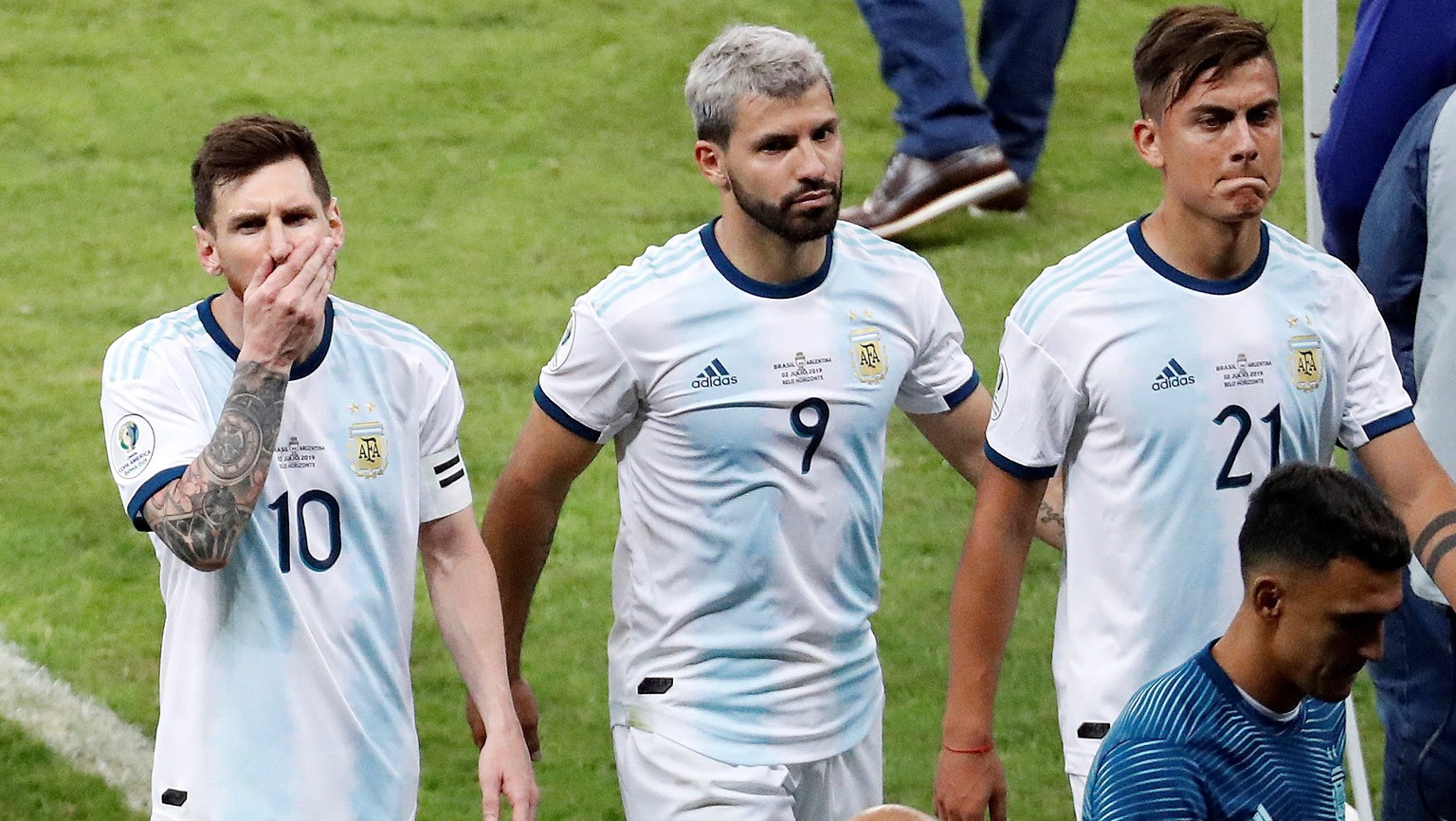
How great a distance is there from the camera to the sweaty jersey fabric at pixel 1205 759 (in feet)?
9.47

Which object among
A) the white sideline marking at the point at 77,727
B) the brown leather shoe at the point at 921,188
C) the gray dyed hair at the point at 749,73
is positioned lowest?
the white sideline marking at the point at 77,727

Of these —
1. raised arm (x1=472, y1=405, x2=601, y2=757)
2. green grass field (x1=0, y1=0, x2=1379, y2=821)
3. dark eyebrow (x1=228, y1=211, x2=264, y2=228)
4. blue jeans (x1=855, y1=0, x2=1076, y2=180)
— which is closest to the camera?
dark eyebrow (x1=228, y1=211, x2=264, y2=228)

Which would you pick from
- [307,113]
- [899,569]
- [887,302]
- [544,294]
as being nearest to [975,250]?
[544,294]

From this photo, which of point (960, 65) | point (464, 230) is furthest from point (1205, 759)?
point (464, 230)

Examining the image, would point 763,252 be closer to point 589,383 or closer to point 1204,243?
point 589,383

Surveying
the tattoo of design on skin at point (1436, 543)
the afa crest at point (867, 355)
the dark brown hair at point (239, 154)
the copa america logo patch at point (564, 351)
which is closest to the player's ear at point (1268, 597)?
the tattoo of design on skin at point (1436, 543)

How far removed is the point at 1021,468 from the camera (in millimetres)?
3711

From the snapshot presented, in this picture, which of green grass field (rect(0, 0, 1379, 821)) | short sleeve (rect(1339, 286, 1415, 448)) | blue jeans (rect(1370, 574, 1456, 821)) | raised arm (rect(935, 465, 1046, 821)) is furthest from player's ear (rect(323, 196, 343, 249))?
green grass field (rect(0, 0, 1379, 821))

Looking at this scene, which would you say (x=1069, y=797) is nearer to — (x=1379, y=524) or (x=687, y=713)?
(x=687, y=713)

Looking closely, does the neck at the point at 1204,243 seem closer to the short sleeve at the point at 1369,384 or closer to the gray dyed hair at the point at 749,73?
the short sleeve at the point at 1369,384

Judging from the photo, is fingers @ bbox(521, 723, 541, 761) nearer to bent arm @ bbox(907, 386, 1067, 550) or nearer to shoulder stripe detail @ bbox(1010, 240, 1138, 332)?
bent arm @ bbox(907, 386, 1067, 550)

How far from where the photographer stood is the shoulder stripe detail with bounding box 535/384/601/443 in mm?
3953

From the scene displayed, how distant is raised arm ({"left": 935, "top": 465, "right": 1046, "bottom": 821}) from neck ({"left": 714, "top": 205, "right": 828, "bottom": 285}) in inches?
20.4

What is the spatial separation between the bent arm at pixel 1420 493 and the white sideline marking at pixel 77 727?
3517 millimetres
